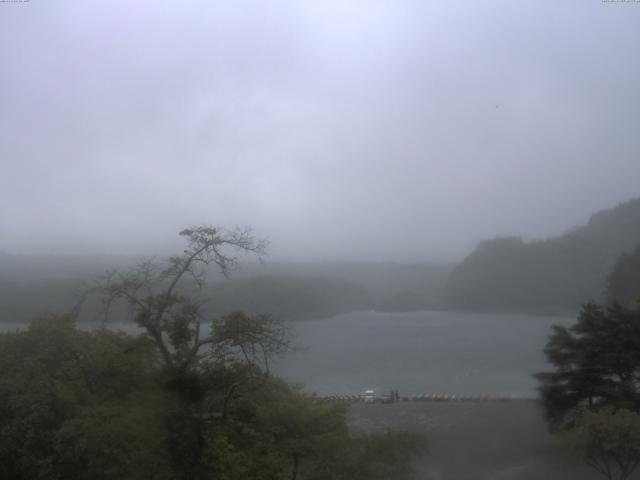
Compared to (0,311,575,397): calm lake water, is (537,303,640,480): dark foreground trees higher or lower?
higher

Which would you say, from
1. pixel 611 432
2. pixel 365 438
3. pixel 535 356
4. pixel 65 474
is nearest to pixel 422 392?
pixel 535 356

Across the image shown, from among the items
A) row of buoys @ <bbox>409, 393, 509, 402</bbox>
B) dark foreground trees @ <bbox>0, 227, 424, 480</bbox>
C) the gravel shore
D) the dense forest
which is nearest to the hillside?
the dense forest

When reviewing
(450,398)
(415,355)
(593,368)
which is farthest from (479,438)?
(415,355)

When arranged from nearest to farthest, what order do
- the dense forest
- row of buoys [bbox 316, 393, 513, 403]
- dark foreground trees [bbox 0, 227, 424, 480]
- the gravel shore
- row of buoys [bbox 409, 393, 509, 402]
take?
dark foreground trees [bbox 0, 227, 424, 480] < the gravel shore < row of buoys [bbox 316, 393, 513, 403] < row of buoys [bbox 409, 393, 509, 402] < the dense forest

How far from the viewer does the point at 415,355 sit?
30.2 meters

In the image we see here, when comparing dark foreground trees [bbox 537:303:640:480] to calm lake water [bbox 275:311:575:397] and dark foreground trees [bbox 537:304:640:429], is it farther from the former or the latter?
calm lake water [bbox 275:311:575:397]

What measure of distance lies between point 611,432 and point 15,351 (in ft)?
31.9

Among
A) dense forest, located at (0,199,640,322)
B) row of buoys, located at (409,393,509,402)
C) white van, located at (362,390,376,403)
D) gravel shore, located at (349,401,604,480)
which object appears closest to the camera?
gravel shore, located at (349,401,604,480)

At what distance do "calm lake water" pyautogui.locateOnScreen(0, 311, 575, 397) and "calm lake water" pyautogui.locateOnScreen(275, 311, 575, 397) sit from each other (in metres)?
0.04

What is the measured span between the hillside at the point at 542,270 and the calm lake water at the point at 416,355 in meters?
2.89

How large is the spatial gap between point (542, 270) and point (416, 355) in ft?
58.4

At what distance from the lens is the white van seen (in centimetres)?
2031

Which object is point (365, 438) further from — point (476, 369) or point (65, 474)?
point (476, 369)

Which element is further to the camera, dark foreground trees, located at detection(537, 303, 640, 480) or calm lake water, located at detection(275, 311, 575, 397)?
calm lake water, located at detection(275, 311, 575, 397)
